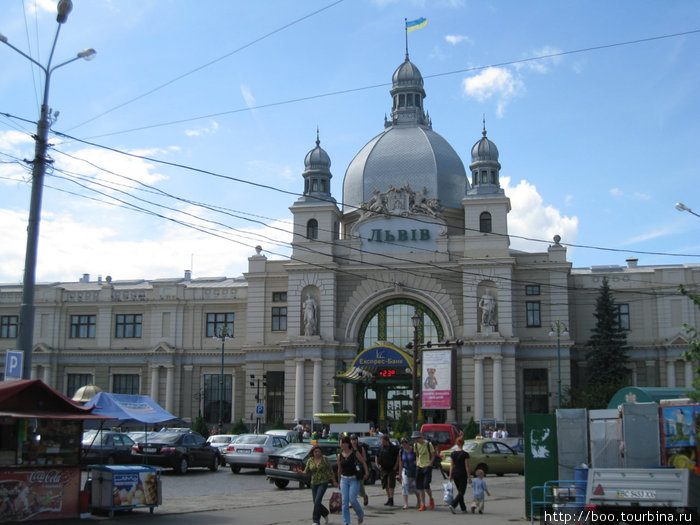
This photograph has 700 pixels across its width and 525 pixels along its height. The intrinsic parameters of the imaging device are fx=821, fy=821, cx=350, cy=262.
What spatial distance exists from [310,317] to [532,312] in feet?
45.2

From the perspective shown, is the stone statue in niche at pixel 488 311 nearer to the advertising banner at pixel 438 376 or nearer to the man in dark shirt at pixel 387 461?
the advertising banner at pixel 438 376

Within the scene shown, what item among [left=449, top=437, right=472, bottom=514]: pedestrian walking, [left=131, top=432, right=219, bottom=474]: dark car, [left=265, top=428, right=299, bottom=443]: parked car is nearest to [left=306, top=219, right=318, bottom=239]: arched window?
[left=265, top=428, right=299, bottom=443]: parked car

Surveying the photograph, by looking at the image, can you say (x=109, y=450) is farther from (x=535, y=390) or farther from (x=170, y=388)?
(x=535, y=390)

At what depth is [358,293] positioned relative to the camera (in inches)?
2036

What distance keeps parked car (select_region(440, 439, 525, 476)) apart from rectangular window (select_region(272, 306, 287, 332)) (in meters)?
24.3

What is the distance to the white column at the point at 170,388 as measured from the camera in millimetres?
55500

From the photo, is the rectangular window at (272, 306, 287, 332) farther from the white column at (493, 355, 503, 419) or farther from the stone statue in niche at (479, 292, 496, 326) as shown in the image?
the white column at (493, 355, 503, 419)

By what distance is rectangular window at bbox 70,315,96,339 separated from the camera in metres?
58.6

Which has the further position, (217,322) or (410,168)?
(217,322)

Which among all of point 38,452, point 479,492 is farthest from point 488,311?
point 38,452

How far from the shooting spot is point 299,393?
5009 cm

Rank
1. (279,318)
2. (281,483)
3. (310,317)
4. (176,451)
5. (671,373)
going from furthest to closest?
(279,318) < (310,317) < (671,373) < (176,451) < (281,483)

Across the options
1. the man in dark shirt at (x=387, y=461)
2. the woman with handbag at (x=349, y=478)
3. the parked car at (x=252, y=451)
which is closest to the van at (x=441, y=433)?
the parked car at (x=252, y=451)

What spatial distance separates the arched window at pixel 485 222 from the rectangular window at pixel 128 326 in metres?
24.6
